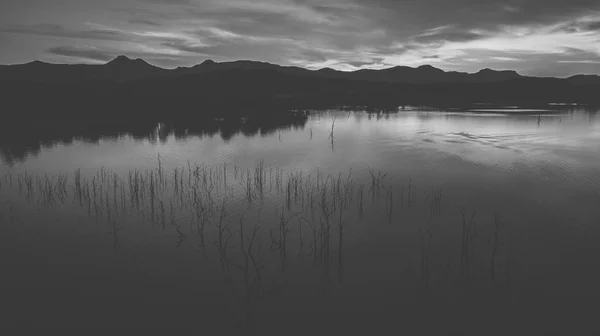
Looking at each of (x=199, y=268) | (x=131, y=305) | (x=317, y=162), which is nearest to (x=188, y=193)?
(x=199, y=268)

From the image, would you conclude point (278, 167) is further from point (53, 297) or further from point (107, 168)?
point (53, 297)

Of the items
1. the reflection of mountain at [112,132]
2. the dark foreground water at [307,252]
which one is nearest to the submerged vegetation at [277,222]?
the dark foreground water at [307,252]

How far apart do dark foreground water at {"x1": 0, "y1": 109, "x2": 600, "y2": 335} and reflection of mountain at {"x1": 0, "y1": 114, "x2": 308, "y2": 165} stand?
6.67 metres

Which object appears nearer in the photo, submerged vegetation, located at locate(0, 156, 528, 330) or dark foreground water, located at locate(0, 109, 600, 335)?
dark foreground water, located at locate(0, 109, 600, 335)

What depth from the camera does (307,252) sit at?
9383mm

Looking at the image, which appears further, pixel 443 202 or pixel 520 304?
pixel 443 202

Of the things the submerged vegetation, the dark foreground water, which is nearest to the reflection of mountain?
the dark foreground water

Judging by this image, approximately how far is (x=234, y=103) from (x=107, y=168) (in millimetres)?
39796

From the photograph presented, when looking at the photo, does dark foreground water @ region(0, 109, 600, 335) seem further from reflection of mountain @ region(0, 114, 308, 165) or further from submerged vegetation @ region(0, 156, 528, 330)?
reflection of mountain @ region(0, 114, 308, 165)

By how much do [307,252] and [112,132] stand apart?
29804mm

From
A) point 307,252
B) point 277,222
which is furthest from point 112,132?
point 307,252

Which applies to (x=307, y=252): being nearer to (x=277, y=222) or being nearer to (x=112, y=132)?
(x=277, y=222)

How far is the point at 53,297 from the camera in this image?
7488 millimetres

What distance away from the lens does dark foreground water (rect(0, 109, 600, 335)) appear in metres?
6.94
